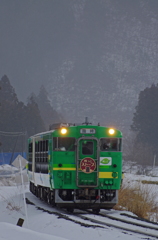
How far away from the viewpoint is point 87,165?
20.9m

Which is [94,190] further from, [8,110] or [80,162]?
[8,110]

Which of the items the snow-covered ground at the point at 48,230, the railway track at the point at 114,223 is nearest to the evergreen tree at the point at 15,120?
the snow-covered ground at the point at 48,230

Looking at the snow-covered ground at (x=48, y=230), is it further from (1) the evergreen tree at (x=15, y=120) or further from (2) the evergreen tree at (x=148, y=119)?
(2) the evergreen tree at (x=148, y=119)

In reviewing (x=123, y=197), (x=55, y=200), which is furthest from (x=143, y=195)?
(x=55, y=200)

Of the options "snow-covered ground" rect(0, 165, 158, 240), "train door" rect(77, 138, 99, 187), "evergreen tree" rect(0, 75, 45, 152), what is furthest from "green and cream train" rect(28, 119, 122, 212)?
"evergreen tree" rect(0, 75, 45, 152)

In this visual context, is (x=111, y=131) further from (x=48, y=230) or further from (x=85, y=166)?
(x=48, y=230)

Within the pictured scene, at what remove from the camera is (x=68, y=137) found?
21.1 meters

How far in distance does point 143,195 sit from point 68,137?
5.27 m

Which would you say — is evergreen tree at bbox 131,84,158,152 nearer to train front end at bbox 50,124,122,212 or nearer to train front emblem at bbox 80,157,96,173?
train front end at bbox 50,124,122,212

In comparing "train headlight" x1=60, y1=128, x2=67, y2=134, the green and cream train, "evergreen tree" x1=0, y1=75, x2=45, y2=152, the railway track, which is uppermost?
"evergreen tree" x1=0, y1=75, x2=45, y2=152

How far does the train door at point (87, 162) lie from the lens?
2084 cm

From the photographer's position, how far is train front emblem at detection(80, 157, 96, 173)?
20.8 m

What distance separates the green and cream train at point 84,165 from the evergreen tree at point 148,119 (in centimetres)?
8208

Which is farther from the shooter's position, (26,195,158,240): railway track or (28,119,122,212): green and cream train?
(28,119,122,212): green and cream train
